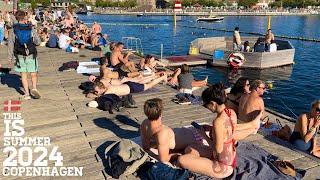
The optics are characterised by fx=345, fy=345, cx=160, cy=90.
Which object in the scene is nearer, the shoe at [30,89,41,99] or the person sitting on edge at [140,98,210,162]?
the person sitting on edge at [140,98,210,162]

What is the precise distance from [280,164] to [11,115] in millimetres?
6330

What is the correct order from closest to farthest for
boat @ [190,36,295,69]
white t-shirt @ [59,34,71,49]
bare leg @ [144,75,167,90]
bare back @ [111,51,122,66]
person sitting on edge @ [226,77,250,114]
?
person sitting on edge @ [226,77,250,114]
bare leg @ [144,75,167,90]
bare back @ [111,51,122,66]
white t-shirt @ [59,34,71,49]
boat @ [190,36,295,69]

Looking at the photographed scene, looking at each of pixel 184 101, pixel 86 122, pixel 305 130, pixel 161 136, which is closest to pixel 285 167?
pixel 305 130

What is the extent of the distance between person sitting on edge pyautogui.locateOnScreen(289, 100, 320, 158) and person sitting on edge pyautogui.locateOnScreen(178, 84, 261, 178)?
229 centimetres

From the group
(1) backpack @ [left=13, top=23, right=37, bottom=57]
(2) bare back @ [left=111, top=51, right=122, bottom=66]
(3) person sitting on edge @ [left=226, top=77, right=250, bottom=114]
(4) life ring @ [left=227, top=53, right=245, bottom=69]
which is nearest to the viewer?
(3) person sitting on edge @ [left=226, top=77, right=250, bottom=114]

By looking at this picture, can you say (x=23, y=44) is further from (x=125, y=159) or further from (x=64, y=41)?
(x=64, y=41)

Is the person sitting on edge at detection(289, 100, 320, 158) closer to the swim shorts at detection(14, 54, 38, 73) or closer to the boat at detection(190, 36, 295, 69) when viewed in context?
the swim shorts at detection(14, 54, 38, 73)

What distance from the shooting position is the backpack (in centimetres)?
873

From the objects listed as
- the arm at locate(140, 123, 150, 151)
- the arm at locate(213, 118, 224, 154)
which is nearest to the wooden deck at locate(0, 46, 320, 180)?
the arm at locate(140, 123, 150, 151)

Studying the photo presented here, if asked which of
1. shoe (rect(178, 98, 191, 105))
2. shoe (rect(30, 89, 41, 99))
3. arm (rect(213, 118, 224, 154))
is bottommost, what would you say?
shoe (rect(178, 98, 191, 105))

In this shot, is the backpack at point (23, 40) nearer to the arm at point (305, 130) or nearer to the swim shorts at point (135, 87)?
the swim shorts at point (135, 87)

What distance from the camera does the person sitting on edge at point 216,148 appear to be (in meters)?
4.95

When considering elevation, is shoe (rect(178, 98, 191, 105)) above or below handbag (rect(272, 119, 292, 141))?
above

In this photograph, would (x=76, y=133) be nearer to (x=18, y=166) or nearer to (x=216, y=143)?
(x=18, y=166)
